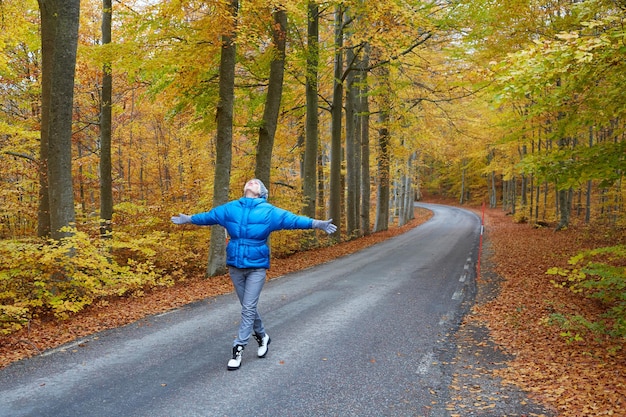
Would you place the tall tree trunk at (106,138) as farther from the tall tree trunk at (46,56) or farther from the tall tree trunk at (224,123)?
the tall tree trunk at (224,123)

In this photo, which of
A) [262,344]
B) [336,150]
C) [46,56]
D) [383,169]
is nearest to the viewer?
[262,344]

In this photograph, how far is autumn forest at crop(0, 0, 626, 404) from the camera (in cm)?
729

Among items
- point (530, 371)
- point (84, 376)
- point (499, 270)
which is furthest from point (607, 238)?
point (84, 376)

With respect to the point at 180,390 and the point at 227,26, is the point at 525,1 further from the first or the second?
the point at 180,390

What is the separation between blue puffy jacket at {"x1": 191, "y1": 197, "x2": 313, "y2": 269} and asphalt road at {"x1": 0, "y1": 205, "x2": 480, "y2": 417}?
133 cm

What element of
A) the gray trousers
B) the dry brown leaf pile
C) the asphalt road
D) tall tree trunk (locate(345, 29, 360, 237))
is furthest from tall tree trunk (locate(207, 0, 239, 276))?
tall tree trunk (locate(345, 29, 360, 237))

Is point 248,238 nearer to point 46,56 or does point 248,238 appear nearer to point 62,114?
point 62,114

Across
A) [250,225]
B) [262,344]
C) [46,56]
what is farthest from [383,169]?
[250,225]

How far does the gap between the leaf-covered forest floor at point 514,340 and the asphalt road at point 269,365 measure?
33 cm

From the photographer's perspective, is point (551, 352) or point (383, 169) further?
point (383, 169)

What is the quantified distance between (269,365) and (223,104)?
8.12 metres

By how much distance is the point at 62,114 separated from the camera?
7824 millimetres

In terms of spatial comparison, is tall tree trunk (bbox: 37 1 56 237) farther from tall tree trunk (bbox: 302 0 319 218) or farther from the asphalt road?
tall tree trunk (bbox: 302 0 319 218)

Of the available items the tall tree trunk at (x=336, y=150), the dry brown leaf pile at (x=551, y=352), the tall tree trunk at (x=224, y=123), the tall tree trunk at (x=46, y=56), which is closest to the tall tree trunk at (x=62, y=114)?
the tall tree trunk at (x=46, y=56)
